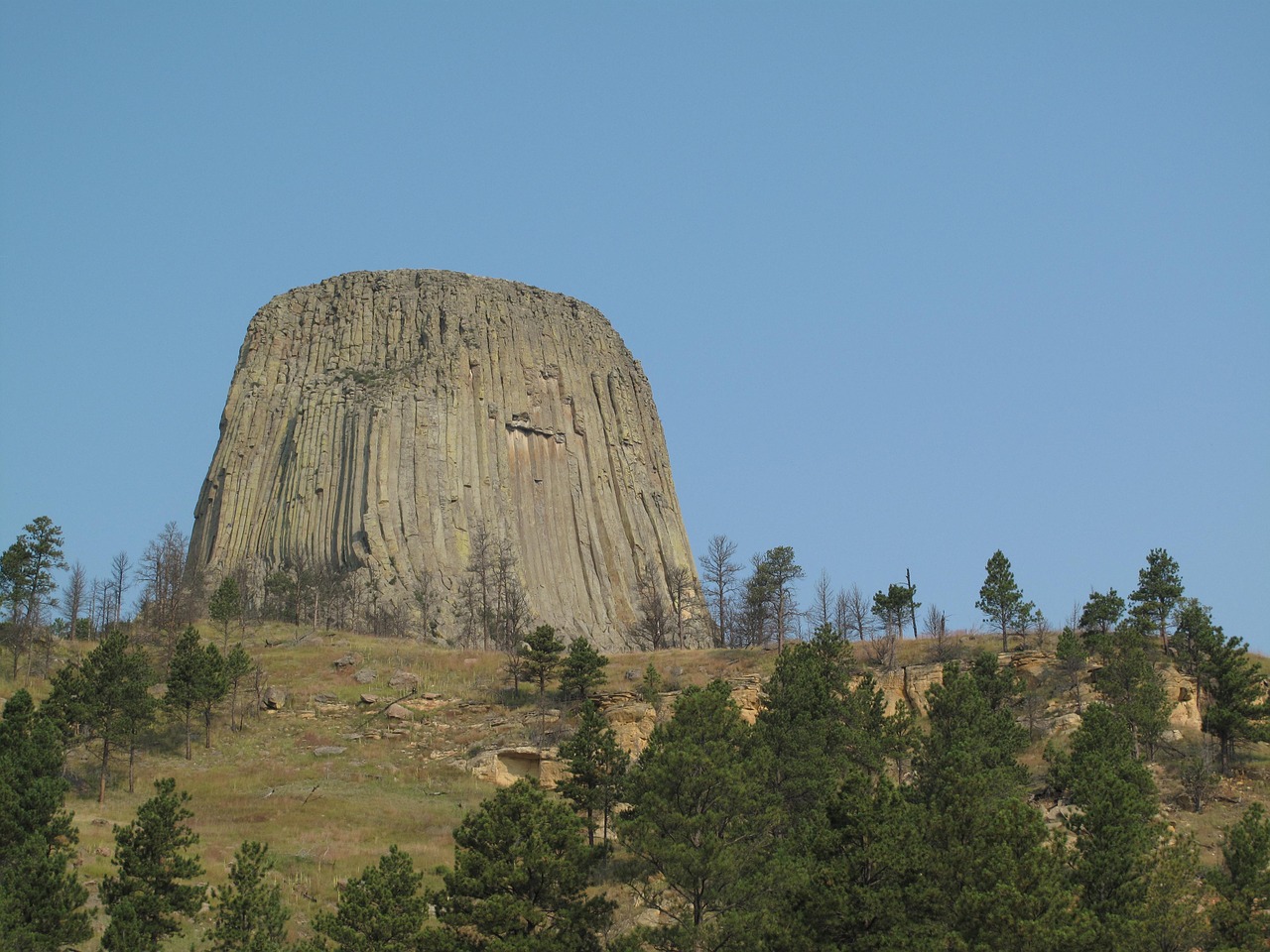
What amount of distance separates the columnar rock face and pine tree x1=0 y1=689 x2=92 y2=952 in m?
61.2

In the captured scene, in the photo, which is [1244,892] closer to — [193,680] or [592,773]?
[592,773]

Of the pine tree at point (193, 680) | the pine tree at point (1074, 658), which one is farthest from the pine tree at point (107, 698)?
the pine tree at point (1074, 658)

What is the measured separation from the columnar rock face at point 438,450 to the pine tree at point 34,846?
61.2m

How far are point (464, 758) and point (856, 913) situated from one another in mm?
34023

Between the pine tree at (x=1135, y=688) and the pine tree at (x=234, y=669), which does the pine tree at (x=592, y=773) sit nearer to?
the pine tree at (x=1135, y=688)

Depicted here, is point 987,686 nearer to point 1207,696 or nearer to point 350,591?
point 1207,696

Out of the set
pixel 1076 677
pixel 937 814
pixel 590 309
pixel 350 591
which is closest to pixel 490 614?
pixel 350 591

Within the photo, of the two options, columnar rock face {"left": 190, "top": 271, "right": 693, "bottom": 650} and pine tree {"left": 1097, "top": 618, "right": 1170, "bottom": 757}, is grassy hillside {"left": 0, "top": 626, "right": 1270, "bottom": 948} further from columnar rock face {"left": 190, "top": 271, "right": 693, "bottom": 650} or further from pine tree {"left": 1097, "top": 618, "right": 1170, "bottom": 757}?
columnar rock face {"left": 190, "top": 271, "right": 693, "bottom": 650}

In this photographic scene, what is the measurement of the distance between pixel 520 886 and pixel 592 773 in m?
11.0

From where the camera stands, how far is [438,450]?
360 feet

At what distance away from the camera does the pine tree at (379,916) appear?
95.3 ft

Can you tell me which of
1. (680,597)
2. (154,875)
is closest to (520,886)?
(154,875)

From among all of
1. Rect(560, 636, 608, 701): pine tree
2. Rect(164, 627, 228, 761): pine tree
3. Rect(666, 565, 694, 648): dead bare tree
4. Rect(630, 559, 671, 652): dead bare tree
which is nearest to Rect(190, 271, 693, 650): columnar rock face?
Rect(630, 559, 671, 652): dead bare tree

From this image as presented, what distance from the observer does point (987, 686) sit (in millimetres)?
54625
